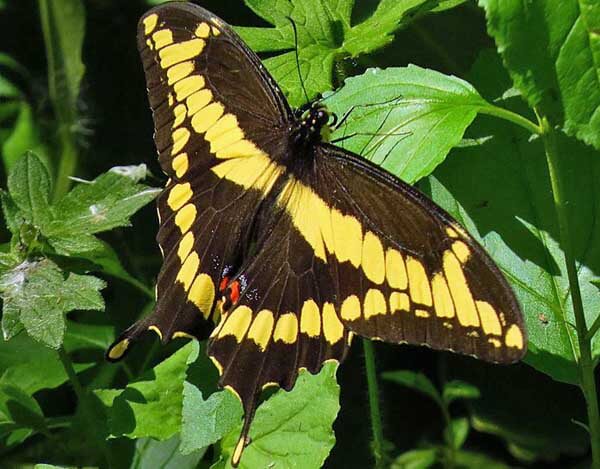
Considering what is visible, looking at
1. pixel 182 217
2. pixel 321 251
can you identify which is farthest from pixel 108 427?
pixel 321 251

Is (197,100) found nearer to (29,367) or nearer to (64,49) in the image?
(29,367)

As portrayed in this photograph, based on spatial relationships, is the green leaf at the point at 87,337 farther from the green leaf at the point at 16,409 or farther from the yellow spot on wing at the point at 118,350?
the yellow spot on wing at the point at 118,350

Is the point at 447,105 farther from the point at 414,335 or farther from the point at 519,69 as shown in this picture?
the point at 414,335

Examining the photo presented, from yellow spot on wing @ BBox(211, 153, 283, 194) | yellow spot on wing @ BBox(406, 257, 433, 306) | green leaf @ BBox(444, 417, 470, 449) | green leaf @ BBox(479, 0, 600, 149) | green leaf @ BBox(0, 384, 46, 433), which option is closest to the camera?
green leaf @ BBox(479, 0, 600, 149)

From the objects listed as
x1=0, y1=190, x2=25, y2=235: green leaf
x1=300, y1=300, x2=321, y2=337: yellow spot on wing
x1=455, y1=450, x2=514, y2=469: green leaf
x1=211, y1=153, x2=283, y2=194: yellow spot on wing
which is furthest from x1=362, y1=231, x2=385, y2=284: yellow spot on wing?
x1=455, y1=450, x2=514, y2=469: green leaf

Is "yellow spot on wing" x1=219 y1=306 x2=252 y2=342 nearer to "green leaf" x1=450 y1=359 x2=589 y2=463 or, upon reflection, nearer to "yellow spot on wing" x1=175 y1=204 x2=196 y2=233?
"yellow spot on wing" x1=175 y1=204 x2=196 y2=233

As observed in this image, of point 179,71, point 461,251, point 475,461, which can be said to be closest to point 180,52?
point 179,71

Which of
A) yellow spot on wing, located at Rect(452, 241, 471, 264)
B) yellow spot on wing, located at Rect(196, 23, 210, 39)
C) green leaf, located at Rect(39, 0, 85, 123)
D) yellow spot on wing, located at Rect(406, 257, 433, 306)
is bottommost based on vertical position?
yellow spot on wing, located at Rect(406, 257, 433, 306)
